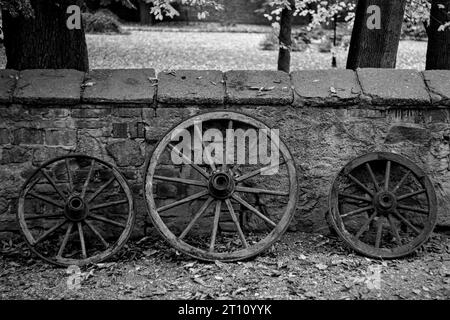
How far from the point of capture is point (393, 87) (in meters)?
4.23

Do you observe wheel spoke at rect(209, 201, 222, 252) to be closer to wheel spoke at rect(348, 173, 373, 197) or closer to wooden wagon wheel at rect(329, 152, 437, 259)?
wooden wagon wheel at rect(329, 152, 437, 259)

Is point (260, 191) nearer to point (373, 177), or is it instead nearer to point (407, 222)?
point (373, 177)

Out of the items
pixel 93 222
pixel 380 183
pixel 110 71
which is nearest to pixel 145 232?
pixel 93 222

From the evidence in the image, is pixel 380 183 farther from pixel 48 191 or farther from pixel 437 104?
pixel 48 191

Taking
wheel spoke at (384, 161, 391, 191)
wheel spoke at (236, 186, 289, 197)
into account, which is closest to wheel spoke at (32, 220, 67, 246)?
wheel spoke at (236, 186, 289, 197)

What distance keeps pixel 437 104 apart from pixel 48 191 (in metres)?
3.36

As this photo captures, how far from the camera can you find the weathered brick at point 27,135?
418 centimetres

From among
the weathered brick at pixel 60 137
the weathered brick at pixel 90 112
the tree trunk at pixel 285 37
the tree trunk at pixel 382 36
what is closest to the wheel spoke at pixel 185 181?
the weathered brick at pixel 90 112

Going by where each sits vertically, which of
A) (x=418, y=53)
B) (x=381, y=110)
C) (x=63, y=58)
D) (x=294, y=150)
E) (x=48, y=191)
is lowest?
(x=48, y=191)

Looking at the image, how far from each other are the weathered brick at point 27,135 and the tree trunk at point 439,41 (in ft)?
13.7

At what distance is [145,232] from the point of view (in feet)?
14.4

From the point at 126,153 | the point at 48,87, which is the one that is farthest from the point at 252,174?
the point at 48,87

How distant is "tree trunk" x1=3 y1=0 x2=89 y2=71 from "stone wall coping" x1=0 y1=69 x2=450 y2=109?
19.6 inches

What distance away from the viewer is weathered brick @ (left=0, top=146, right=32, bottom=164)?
4207 millimetres
